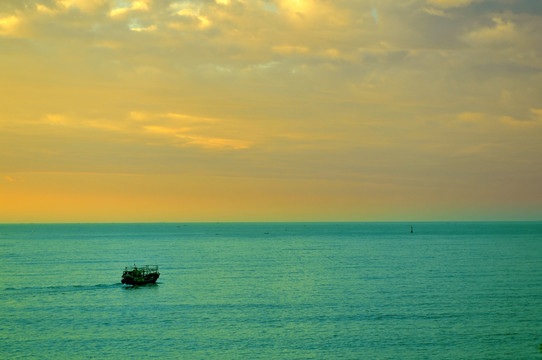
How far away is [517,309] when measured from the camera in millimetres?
68438

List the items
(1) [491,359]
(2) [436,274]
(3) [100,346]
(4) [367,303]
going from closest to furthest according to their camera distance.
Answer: (1) [491,359]
(3) [100,346]
(4) [367,303]
(2) [436,274]

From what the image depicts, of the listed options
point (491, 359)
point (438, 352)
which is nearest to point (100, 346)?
point (438, 352)

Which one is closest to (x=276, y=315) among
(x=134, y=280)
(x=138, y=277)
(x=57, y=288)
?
(x=138, y=277)

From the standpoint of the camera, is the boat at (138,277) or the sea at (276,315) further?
the boat at (138,277)

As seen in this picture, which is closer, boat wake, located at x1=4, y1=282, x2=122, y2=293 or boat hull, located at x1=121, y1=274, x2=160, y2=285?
boat wake, located at x1=4, y1=282, x2=122, y2=293

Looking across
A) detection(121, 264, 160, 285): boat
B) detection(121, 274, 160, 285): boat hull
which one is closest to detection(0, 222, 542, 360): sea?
detection(121, 274, 160, 285): boat hull

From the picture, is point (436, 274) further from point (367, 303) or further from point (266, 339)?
point (266, 339)

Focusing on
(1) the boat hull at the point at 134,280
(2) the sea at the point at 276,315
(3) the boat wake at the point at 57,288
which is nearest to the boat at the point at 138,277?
(1) the boat hull at the point at 134,280

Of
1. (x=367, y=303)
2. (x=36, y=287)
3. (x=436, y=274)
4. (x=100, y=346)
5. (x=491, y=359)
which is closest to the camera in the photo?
(x=491, y=359)

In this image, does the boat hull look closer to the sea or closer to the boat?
the boat

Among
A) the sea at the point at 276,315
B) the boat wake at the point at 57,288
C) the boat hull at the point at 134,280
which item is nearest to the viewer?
the sea at the point at 276,315

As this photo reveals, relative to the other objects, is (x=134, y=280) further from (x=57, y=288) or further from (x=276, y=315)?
(x=276, y=315)

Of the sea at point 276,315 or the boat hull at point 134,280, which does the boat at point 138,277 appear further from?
the sea at point 276,315

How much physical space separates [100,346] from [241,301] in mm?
26477
